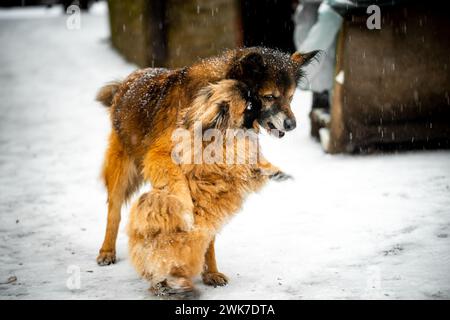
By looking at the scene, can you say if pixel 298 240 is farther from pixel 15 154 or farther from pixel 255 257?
pixel 15 154

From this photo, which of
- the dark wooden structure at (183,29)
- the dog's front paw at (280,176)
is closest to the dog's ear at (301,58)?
the dog's front paw at (280,176)

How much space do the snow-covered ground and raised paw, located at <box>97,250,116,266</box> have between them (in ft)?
0.24

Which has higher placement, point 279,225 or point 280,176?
point 280,176

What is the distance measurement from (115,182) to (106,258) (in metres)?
0.69

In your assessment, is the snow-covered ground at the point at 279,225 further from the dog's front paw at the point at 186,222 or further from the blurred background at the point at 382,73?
the dog's front paw at the point at 186,222

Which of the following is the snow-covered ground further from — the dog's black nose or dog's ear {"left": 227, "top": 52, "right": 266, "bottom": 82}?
→ dog's ear {"left": 227, "top": 52, "right": 266, "bottom": 82}

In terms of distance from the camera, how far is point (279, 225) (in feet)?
17.3

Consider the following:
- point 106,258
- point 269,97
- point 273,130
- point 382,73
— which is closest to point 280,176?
point 273,130

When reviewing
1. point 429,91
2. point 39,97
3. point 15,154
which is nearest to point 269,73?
point 429,91

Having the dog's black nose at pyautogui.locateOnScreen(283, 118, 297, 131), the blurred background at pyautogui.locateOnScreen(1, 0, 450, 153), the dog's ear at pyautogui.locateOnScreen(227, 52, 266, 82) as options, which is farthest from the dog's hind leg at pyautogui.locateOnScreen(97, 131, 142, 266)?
the blurred background at pyautogui.locateOnScreen(1, 0, 450, 153)

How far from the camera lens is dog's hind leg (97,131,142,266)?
470cm

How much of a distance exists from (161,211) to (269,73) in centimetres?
129

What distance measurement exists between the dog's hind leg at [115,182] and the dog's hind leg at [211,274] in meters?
1.04

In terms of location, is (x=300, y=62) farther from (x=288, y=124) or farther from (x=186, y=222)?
(x=186, y=222)
